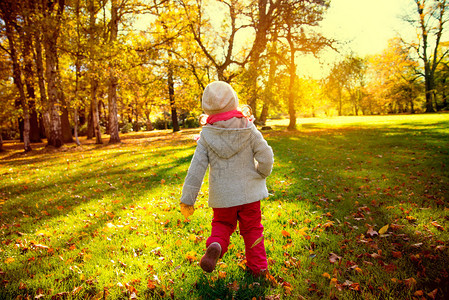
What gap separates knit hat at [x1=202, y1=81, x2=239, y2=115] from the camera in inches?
111

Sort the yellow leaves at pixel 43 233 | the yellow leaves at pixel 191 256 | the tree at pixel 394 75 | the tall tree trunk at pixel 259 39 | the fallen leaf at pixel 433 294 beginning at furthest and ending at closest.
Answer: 1. the tree at pixel 394 75
2. the tall tree trunk at pixel 259 39
3. the yellow leaves at pixel 43 233
4. the yellow leaves at pixel 191 256
5. the fallen leaf at pixel 433 294

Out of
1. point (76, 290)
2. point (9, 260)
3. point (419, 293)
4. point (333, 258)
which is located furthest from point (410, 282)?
point (9, 260)

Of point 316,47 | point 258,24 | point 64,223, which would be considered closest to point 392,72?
point 316,47

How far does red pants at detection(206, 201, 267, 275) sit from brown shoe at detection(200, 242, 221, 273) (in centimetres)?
19

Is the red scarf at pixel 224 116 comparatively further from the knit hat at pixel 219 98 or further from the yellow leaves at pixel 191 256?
the yellow leaves at pixel 191 256

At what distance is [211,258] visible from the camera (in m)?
2.49

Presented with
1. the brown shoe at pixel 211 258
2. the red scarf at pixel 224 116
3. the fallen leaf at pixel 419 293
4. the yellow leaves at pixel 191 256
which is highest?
the red scarf at pixel 224 116

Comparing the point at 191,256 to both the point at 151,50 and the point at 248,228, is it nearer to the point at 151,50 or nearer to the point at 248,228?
the point at 248,228

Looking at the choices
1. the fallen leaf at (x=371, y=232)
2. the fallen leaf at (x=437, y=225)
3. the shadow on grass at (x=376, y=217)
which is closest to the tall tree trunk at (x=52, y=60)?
the shadow on grass at (x=376, y=217)

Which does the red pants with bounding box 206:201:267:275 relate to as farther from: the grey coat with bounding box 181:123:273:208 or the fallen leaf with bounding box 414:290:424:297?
the fallen leaf with bounding box 414:290:424:297

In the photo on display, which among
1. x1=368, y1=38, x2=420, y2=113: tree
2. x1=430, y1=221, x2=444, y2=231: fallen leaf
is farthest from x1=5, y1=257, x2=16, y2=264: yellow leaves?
x1=368, y1=38, x2=420, y2=113: tree

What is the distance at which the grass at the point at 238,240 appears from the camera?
274 cm

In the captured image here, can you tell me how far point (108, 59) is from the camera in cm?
1648

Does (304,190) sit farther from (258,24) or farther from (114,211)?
(258,24)
